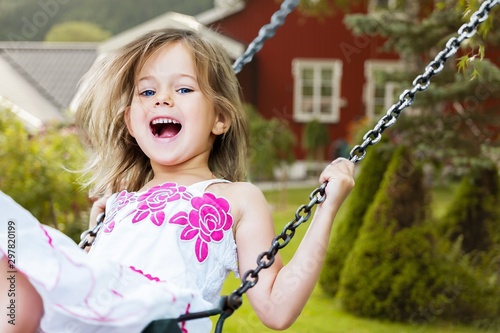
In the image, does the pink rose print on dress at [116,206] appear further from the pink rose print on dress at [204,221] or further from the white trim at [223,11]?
the white trim at [223,11]

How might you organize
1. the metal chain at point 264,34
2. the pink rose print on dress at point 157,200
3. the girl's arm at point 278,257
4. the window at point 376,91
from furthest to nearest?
the window at point 376,91 → the metal chain at point 264,34 → the pink rose print on dress at point 157,200 → the girl's arm at point 278,257

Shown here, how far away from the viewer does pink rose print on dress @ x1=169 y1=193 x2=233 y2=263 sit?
1735 mm

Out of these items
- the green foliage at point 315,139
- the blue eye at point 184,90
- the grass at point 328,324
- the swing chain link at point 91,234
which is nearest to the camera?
the blue eye at point 184,90

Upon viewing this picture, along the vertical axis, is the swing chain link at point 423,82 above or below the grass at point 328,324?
above

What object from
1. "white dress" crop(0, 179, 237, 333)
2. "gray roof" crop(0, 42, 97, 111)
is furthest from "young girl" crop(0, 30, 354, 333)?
"gray roof" crop(0, 42, 97, 111)

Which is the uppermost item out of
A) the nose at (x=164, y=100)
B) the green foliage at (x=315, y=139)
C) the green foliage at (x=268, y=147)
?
the green foliage at (x=315, y=139)

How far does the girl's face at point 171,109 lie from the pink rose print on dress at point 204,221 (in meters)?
0.14

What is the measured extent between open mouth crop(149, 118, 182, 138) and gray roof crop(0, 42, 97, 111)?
15082 millimetres

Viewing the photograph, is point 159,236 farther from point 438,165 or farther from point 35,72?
point 35,72

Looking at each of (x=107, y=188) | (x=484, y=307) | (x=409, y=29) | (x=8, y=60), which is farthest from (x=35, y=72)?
(x=107, y=188)

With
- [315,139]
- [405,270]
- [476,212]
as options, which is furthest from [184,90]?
[315,139]

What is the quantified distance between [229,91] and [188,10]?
863 inches

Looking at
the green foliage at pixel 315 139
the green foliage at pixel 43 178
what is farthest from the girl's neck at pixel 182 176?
the green foliage at pixel 315 139

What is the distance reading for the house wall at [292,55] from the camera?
15617 mm
